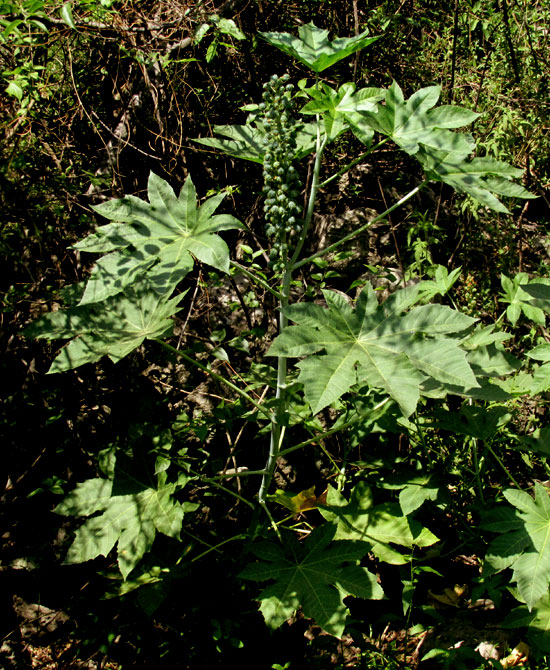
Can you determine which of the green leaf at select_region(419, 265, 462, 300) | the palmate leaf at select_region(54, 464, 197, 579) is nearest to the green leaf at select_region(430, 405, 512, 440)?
the green leaf at select_region(419, 265, 462, 300)

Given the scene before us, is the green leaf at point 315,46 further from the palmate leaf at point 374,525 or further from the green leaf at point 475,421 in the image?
the palmate leaf at point 374,525

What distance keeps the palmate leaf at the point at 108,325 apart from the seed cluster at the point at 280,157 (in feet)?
1.60

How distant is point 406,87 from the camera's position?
146 inches

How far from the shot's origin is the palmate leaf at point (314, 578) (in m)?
1.93

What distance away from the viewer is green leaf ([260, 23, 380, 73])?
1.80m

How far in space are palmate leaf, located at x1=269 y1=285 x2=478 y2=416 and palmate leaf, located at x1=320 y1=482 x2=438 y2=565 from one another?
2.69ft

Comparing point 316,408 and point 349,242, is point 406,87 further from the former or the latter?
point 316,408

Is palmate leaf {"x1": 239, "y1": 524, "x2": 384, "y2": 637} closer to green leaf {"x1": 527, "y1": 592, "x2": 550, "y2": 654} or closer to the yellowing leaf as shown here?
the yellowing leaf

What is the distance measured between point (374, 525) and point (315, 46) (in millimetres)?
1970

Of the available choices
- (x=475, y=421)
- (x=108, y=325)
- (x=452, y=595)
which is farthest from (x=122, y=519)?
(x=452, y=595)

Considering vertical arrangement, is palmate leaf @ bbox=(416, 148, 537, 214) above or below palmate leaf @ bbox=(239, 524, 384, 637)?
above

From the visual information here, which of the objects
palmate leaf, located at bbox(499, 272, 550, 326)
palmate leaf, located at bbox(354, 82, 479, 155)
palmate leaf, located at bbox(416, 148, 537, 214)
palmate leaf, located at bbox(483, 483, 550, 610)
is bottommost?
palmate leaf, located at bbox(483, 483, 550, 610)

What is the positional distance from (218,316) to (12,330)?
1.17m

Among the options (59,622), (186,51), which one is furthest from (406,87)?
(59,622)
